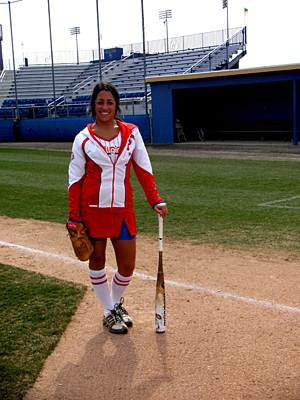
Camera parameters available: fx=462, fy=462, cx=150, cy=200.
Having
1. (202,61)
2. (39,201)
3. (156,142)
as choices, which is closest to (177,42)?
(202,61)

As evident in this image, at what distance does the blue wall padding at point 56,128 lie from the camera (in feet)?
84.3

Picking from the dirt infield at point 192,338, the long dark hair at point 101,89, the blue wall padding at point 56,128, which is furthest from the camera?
the blue wall padding at point 56,128

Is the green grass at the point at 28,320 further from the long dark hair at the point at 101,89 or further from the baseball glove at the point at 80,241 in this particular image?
the long dark hair at the point at 101,89

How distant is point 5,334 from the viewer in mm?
3674

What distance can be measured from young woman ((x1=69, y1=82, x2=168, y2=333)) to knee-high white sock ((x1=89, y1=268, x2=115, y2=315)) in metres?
0.13

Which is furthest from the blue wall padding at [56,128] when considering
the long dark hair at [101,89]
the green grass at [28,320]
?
the long dark hair at [101,89]

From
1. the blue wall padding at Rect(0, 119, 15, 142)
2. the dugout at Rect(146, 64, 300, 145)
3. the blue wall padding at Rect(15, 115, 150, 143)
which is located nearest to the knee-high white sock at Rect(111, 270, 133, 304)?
the dugout at Rect(146, 64, 300, 145)

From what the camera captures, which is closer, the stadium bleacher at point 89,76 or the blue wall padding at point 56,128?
the blue wall padding at point 56,128

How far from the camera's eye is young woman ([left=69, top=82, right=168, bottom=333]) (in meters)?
3.46

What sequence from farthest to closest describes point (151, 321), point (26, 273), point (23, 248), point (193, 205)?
point (193, 205), point (23, 248), point (26, 273), point (151, 321)

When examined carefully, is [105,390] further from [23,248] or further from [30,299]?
[23,248]

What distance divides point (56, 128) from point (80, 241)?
2649 cm

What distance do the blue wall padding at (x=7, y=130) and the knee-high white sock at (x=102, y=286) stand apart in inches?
1165

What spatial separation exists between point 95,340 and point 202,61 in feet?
96.2
